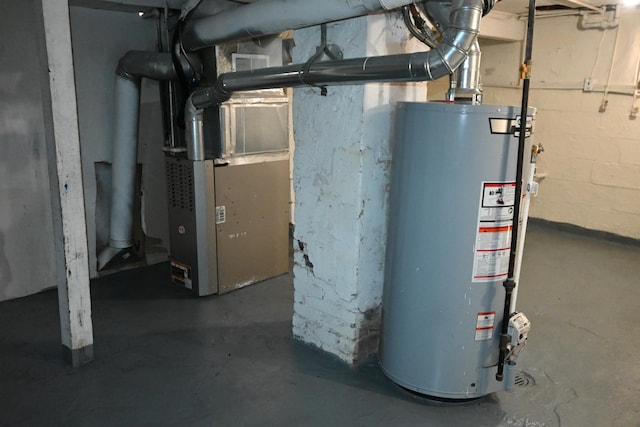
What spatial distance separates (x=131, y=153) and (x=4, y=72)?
2.80 ft

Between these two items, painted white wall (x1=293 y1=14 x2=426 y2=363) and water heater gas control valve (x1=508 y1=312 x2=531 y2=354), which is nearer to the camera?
water heater gas control valve (x1=508 y1=312 x2=531 y2=354)

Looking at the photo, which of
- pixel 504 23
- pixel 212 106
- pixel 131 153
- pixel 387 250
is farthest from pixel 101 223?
pixel 504 23

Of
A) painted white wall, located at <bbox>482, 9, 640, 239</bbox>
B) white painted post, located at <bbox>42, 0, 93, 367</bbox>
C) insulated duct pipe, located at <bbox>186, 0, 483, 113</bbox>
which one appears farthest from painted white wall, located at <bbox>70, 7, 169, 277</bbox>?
painted white wall, located at <bbox>482, 9, 640, 239</bbox>

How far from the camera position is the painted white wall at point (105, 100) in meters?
3.32

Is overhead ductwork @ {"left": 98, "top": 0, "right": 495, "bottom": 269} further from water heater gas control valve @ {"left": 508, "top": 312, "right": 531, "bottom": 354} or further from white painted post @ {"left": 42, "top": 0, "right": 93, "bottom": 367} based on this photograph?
water heater gas control valve @ {"left": 508, "top": 312, "right": 531, "bottom": 354}

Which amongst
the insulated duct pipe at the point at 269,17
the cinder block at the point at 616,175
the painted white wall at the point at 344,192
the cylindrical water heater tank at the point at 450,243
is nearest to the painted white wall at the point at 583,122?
the cinder block at the point at 616,175

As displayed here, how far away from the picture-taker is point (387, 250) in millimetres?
2232

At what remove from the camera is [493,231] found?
192 centimetres

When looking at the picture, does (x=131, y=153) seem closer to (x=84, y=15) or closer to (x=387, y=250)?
(x=84, y=15)

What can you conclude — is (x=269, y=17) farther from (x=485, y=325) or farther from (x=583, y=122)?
(x=583, y=122)

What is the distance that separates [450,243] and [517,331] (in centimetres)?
47

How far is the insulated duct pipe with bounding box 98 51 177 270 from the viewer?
10.3 ft

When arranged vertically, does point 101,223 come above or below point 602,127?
below

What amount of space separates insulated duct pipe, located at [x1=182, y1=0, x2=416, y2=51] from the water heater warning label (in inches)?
30.8
